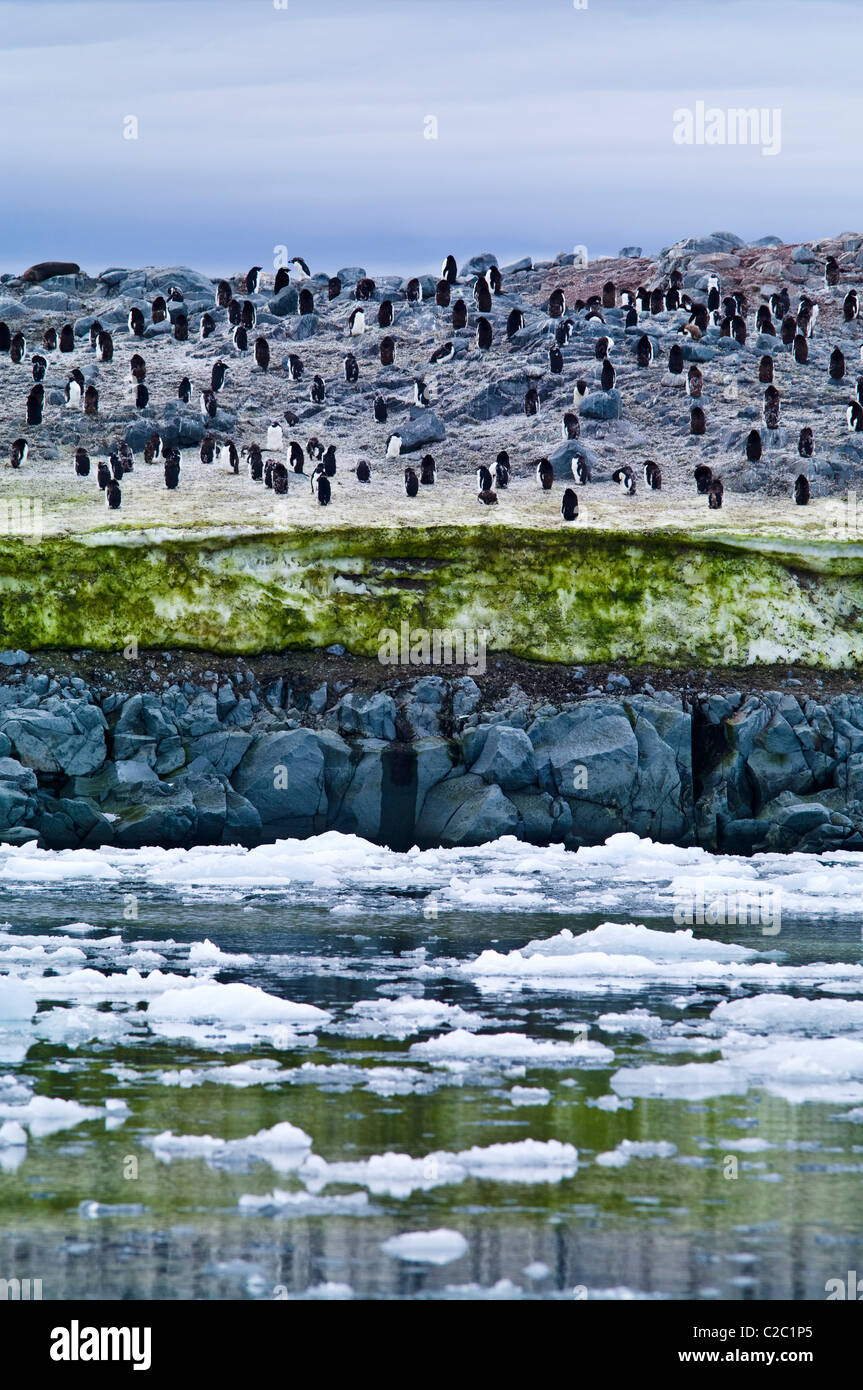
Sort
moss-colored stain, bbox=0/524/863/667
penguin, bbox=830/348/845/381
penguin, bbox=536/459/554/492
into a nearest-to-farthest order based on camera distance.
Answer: moss-colored stain, bbox=0/524/863/667, penguin, bbox=536/459/554/492, penguin, bbox=830/348/845/381

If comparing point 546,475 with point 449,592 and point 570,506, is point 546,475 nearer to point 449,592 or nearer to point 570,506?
point 570,506

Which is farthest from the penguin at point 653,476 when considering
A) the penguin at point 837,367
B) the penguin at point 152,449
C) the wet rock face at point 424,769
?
the penguin at point 152,449

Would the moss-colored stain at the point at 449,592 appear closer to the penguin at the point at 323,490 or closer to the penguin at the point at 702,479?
the penguin at the point at 323,490

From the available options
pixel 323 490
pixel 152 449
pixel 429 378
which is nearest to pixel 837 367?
pixel 429 378

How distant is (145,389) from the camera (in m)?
40.3

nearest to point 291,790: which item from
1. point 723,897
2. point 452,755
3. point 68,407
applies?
point 452,755

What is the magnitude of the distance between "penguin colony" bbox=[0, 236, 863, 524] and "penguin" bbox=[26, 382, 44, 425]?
0.08 meters

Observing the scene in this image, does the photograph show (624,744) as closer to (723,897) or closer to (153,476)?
(723,897)

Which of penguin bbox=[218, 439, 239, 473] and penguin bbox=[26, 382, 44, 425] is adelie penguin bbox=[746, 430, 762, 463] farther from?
penguin bbox=[26, 382, 44, 425]

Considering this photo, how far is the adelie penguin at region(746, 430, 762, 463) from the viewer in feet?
119

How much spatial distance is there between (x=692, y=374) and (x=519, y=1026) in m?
33.3

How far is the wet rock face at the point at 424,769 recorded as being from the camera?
24234 mm

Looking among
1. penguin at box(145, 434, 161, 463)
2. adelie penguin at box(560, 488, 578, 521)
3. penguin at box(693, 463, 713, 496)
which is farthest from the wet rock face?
penguin at box(145, 434, 161, 463)

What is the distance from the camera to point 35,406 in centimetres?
3897
